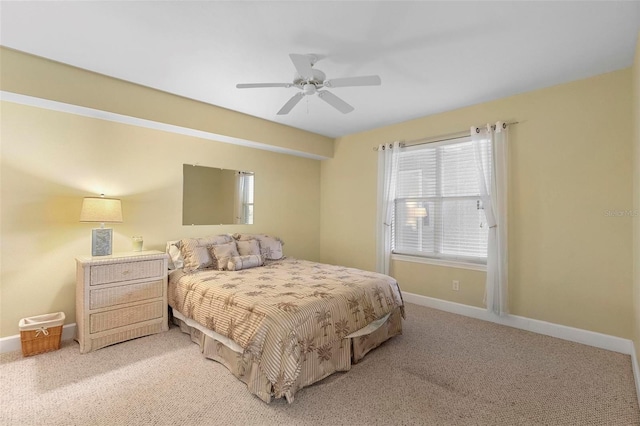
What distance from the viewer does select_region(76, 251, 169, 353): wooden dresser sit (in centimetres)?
265

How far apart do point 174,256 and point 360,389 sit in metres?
2.49

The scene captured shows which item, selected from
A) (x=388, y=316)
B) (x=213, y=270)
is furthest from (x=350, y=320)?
(x=213, y=270)

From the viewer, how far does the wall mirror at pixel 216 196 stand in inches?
150

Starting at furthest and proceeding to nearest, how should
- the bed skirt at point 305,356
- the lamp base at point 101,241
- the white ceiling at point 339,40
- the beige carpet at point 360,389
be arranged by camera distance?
1. the lamp base at point 101,241
2. the bed skirt at point 305,356
3. the white ceiling at point 339,40
4. the beige carpet at point 360,389

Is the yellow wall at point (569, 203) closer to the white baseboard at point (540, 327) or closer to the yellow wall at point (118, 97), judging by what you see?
the white baseboard at point (540, 327)

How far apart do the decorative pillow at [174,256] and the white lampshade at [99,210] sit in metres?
0.67

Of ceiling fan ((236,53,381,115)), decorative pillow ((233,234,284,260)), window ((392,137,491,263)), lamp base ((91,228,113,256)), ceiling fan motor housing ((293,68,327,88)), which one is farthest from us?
decorative pillow ((233,234,284,260))

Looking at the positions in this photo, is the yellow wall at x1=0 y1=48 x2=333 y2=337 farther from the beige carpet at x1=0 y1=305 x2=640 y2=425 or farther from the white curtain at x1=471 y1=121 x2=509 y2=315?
the white curtain at x1=471 y1=121 x2=509 y2=315

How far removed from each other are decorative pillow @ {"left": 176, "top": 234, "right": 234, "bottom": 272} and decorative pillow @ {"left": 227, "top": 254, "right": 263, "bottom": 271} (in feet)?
0.80

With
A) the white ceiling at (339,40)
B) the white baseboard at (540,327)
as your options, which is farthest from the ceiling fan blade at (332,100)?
the white baseboard at (540,327)

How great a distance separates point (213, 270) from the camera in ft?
10.9

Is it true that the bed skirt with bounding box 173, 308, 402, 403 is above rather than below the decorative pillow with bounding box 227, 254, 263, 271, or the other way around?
below

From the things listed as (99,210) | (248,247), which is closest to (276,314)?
(248,247)

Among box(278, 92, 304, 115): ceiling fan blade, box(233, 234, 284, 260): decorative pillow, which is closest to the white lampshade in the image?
box(233, 234, 284, 260): decorative pillow
